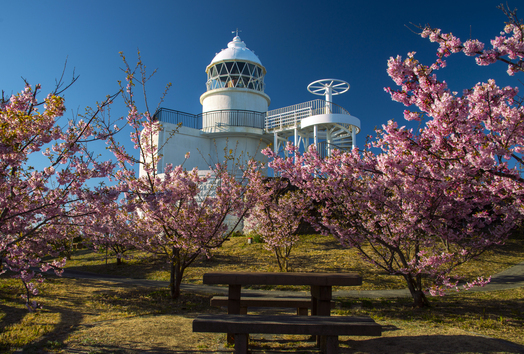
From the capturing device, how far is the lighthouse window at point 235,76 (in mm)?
27625

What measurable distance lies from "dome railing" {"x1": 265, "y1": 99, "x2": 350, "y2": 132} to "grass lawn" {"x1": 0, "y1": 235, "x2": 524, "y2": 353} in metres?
14.2

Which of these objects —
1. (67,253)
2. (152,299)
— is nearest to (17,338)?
(152,299)

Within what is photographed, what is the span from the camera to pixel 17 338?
450 centimetres

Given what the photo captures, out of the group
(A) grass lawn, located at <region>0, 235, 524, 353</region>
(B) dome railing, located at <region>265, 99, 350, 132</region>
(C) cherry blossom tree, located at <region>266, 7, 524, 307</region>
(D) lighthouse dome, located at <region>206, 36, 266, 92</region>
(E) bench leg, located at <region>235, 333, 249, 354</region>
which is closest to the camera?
(E) bench leg, located at <region>235, 333, 249, 354</region>

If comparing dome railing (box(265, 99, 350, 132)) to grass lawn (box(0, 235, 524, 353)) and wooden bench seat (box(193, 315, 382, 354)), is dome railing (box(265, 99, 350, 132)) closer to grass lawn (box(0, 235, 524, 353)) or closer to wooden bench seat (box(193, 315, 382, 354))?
grass lawn (box(0, 235, 524, 353))

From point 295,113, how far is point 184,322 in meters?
21.0

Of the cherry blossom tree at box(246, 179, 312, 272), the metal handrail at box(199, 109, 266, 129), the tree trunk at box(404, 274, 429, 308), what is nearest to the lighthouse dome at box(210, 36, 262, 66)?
the metal handrail at box(199, 109, 266, 129)

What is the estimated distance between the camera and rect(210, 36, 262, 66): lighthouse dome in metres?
27.6

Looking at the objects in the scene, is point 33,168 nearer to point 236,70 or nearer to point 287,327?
point 287,327

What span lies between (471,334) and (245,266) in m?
8.55

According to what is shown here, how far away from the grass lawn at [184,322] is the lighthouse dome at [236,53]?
834 inches

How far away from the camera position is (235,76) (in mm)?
27688

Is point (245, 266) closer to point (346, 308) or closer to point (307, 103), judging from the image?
point (346, 308)

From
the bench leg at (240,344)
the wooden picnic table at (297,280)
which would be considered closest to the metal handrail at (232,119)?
the wooden picnic table at (297,280)
